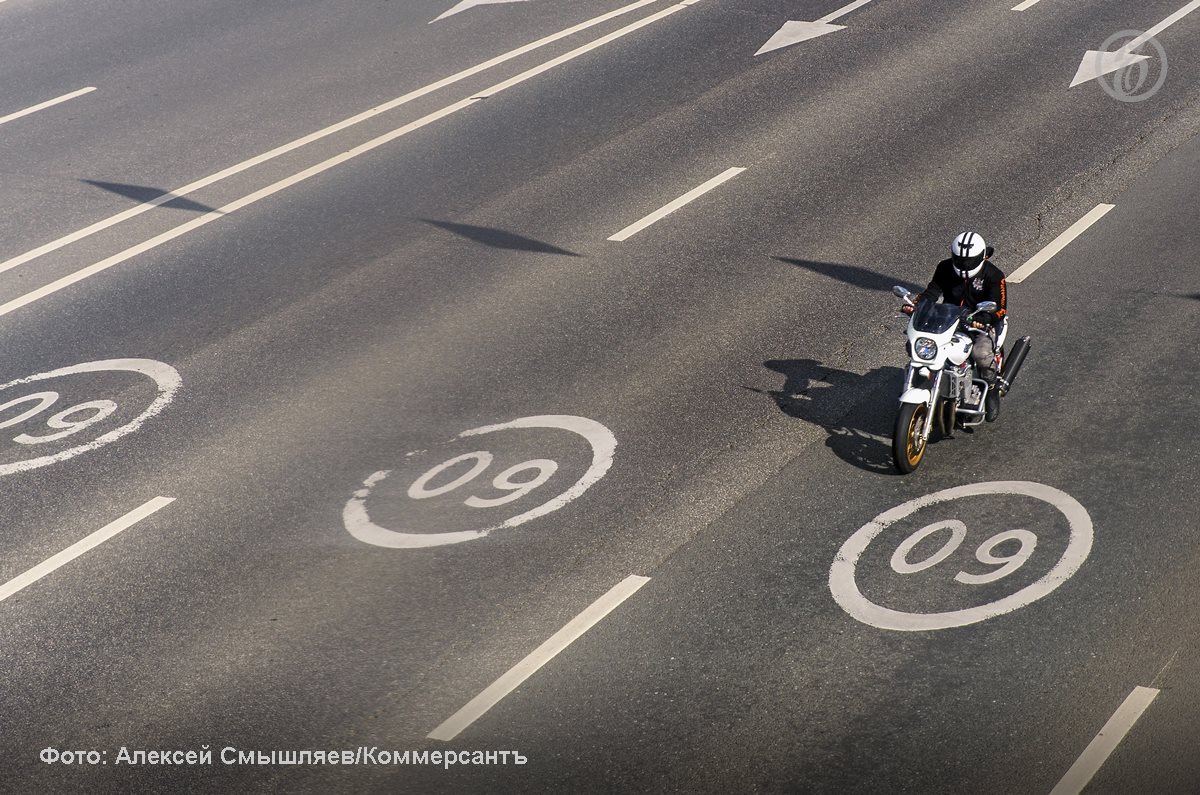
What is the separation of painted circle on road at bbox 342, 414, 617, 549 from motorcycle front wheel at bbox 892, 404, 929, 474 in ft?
6.73

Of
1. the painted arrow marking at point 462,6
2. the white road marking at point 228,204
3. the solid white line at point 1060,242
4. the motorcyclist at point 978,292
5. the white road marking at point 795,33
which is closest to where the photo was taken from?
the motorcyclist at point 978,292

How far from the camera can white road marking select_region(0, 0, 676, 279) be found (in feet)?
47.3

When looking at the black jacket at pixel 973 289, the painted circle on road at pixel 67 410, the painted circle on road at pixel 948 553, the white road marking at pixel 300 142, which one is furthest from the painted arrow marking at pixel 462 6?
the painted circle on road at pixel 948 553

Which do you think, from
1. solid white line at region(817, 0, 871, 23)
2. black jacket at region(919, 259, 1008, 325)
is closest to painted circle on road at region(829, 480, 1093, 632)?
black jacket at region(919, 259, 1008, 325)

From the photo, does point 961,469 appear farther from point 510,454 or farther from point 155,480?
point 155,480

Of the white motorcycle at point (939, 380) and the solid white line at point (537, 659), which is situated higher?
the white motorcycle at point (939, 380)

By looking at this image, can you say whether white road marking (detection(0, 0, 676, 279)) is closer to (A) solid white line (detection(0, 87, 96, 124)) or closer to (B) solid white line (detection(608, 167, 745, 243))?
(A) solid white line (detection(0, 87, 96, 124))

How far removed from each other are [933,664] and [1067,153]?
9356mm

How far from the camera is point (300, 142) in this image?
16594 mm

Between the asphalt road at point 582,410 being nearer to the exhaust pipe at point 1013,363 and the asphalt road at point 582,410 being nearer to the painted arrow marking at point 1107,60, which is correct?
the exhaust pipe at point 1013,363

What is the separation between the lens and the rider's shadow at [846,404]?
10430 mm

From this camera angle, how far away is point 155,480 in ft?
33.7

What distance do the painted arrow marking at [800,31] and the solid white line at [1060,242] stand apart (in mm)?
6112

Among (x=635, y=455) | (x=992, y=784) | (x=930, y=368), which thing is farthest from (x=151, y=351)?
(x=992, y=784)
